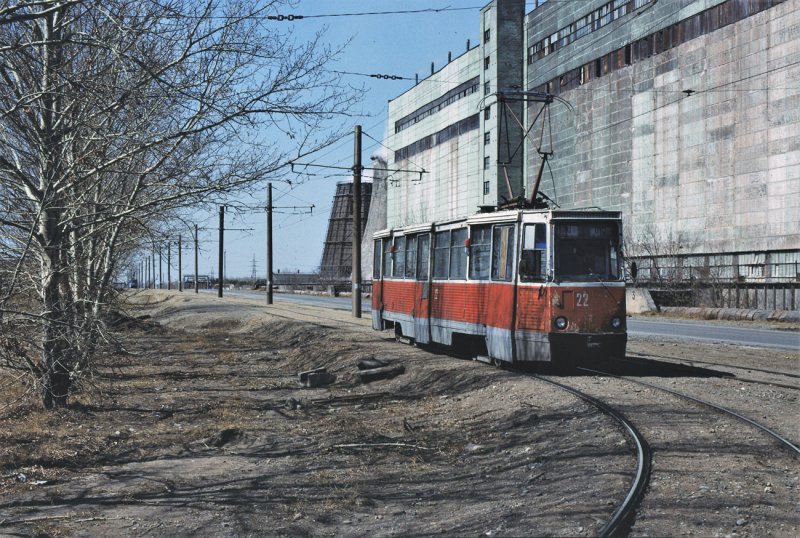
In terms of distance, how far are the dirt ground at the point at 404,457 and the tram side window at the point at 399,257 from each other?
373cm

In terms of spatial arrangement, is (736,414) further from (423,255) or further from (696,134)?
(696,134)

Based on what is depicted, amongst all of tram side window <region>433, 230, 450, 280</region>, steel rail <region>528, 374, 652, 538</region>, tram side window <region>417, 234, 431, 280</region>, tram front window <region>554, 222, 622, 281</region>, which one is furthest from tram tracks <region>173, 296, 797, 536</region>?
tram side window <region>417, 234, 431, 280</region>

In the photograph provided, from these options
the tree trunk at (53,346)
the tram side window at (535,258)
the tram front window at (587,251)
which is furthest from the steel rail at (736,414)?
the tree trunk at (53,346)

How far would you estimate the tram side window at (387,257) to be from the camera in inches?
858

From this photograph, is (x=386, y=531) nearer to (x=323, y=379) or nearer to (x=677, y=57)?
(x=323, y=379)

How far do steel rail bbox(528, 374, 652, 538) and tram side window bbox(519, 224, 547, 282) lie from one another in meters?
3.51

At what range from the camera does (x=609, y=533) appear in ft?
19.0

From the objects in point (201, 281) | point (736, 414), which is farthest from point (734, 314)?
point (201, 281)

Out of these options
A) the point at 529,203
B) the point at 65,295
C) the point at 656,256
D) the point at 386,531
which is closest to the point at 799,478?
the point at 386,531

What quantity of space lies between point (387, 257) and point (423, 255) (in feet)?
10.2

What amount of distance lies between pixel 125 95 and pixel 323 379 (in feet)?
28.9

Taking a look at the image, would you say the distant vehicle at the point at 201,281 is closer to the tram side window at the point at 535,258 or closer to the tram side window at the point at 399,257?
the tram side window at the point at 399,257

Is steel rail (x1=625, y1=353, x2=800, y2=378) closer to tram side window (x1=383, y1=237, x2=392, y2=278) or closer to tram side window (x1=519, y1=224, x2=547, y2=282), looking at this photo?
tram side window (x1=519, y1=224, x2=547, y2=282)

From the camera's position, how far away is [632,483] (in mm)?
7102
